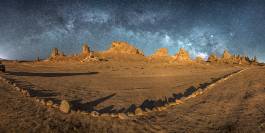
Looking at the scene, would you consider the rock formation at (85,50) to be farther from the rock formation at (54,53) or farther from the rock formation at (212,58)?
the rock formation at (212,58)

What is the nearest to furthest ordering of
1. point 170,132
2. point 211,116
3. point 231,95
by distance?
point 170,132 → point 211,116 → point 231,95

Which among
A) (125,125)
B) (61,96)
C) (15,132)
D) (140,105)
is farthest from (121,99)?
(15,132)

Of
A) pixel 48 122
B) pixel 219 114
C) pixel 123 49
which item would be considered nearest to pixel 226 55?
pixel 123 49

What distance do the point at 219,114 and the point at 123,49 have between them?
224ft

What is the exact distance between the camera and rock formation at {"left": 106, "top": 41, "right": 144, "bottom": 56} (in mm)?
79438

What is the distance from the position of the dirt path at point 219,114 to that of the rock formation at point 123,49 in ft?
204

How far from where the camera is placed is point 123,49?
3152 inches

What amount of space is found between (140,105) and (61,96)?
16.9ft

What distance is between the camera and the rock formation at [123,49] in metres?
79.4

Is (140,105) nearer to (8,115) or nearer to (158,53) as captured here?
(8,115)

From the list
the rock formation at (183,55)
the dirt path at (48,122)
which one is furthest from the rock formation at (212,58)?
the dirt path at (48,122)

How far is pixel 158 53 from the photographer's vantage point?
74375mm

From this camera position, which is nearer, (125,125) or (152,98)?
(125,125)

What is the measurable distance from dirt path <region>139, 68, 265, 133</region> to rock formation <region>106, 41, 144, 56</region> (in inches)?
2448
